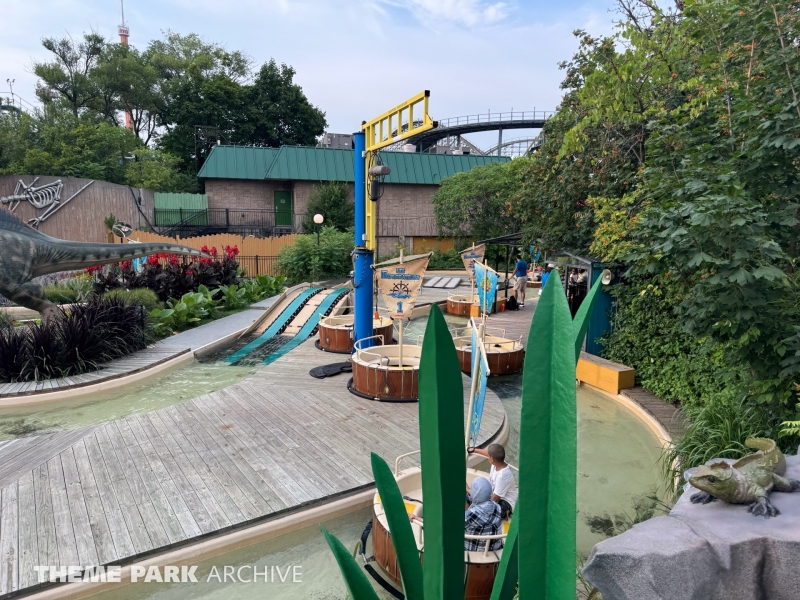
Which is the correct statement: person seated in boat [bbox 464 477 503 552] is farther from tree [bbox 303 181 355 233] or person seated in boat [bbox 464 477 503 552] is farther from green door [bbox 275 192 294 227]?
green door [bbox 275 192 294 227]

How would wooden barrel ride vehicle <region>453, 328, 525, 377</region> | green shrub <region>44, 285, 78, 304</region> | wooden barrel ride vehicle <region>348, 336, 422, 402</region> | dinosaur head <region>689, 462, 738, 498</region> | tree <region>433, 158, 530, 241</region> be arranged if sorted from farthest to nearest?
tree <region>433, 158, 530, 241</region>, green shrub <region>44, 285, 78, 304</region>, wooden barrel ride vehicle <region>453, 328, 525, 377</region>, wooden barrel ride vehicle <region>348, 336, 422, 402</region>, dinosaur head <region>689, 462, 738, 498</region>

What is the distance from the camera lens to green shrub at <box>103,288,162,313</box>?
12.0 metres

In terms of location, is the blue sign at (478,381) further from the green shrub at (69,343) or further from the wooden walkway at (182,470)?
the green shrub at (69,343)

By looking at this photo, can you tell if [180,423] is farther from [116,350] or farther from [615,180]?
[615,180]

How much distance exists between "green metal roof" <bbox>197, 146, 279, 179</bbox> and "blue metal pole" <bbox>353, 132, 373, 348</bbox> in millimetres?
18435

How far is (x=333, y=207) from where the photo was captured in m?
24.9

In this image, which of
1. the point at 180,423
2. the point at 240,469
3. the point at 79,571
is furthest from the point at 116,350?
the point at 79,571

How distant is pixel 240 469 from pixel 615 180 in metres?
7.91

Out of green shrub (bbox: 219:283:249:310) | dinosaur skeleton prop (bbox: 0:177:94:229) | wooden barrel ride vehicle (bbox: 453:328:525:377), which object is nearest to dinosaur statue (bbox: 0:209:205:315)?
green shrub (bbox: 219:283:249:310)

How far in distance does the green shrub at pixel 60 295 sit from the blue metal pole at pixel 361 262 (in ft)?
28.3

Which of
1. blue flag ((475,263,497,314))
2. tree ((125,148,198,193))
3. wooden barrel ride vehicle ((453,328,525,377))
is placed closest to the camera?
blue flag ((475,263,497,314))

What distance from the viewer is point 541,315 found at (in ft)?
3.29

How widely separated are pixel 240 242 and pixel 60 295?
8.36 m

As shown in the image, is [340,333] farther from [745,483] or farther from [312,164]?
[312,164]
